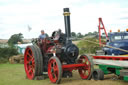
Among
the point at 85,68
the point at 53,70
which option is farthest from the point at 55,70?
the point at 85,68

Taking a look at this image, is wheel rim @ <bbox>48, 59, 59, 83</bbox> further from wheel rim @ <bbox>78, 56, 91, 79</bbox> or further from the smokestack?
wheel rim @ <bbox>78, 56, 91, 79</bbox>

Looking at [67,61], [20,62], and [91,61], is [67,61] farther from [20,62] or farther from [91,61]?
[20,62]

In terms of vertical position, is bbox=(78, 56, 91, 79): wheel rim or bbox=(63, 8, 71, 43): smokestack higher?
bbox=(63, 8, 71, 43): smokestack

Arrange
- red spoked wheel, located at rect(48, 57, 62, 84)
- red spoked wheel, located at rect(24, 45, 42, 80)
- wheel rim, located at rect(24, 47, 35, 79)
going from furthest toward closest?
wheel rim, located at rect(24, 47, 35, 79)
red spoked wheel, located at rect(24, 45, 42, 80)
red spoked wheel, located at rect(48, 57, 62, 84)

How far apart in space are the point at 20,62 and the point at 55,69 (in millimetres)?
8906

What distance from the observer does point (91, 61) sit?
23.3 ft

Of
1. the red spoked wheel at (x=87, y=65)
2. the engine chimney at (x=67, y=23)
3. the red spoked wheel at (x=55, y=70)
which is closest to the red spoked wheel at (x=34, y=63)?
the red spoked wheel at (x=55, y=70)

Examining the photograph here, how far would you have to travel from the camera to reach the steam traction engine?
7.00 meters

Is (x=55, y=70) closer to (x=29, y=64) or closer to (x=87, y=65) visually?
(x=87, y=65)

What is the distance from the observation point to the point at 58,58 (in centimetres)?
745

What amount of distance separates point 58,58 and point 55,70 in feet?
2.78

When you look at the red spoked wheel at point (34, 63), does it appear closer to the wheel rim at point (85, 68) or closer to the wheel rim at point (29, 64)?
the wheel rim at point (29, 64)

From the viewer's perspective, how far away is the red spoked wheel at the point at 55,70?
20.8 feet

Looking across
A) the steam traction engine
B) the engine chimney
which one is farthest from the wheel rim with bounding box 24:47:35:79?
the engine chimney
